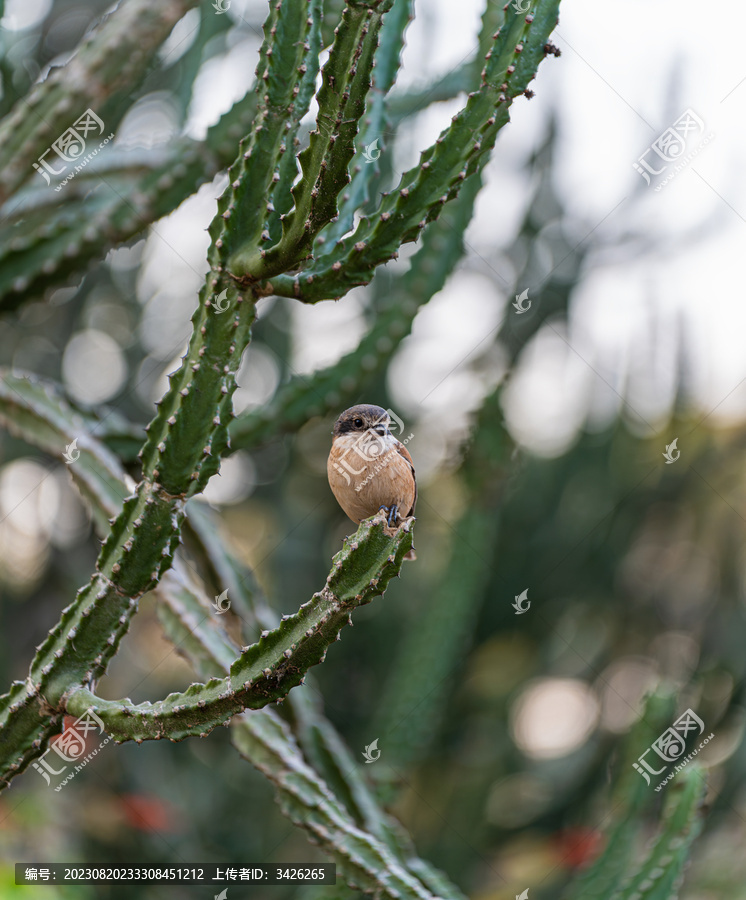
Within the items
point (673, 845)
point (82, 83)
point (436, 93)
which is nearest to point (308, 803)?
point (673, 845)

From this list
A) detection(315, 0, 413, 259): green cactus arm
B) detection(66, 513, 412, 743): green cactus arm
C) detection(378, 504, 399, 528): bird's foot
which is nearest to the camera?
detection(66, 513, 412, 743): green cactus arm

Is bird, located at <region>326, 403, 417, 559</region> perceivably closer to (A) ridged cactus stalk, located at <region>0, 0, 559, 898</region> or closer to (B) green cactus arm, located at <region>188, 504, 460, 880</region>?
(A) ridged cactus stalk, located at <region>0, 0, 559, 898</region>

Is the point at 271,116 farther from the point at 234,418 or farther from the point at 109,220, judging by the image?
the point at 109,220

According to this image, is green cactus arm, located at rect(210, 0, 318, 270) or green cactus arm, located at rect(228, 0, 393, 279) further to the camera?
green cactus arm, located at rect(210, 0, 318, 270)

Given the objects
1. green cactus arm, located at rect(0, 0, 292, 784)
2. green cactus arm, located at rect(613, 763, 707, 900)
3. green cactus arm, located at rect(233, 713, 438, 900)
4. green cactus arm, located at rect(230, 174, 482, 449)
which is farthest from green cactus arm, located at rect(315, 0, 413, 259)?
green cactus arm, located at rect(613, 763, 707, 900)

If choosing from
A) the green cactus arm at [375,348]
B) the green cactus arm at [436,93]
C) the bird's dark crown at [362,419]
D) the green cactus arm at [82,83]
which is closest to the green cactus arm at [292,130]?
the bird's dark crown at [362,419]

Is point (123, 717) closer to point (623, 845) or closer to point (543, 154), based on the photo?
point (623, 845)
